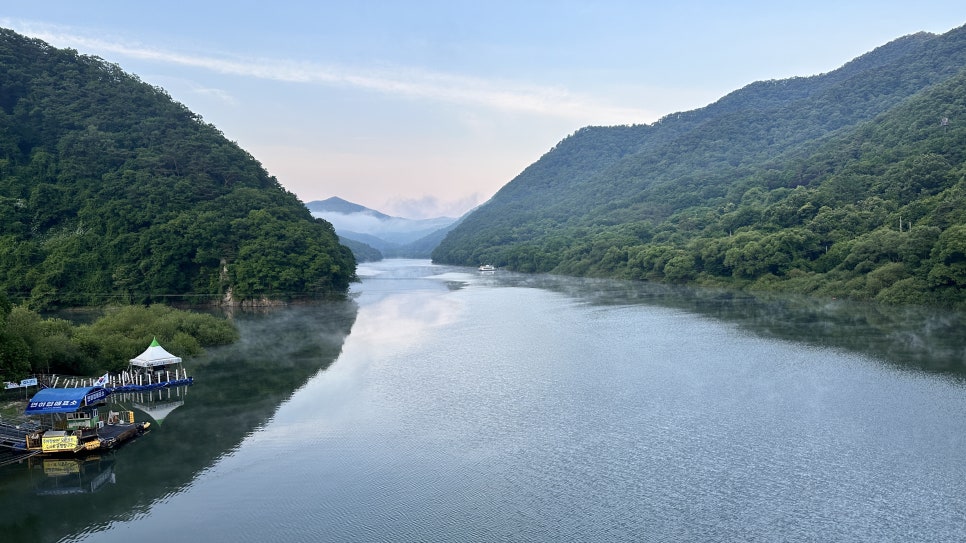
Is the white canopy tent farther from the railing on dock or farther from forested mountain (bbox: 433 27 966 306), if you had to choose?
forested mountain (bbox: 433 27 966 306)

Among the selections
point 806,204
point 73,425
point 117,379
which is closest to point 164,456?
point 73,425

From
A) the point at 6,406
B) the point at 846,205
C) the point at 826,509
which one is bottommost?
the point at 826,509

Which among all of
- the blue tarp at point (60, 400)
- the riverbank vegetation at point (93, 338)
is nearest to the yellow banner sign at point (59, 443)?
the blue tarp at point (60, 400)

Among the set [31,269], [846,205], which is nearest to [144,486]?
[31,269]

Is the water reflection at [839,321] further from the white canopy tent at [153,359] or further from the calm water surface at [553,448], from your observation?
the white canopy tent at [153,359]

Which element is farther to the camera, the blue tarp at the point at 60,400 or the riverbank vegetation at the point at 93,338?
the riverbank vegetation at the point at 93,338

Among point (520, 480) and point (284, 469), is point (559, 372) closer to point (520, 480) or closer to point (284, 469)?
point (520, 480)
